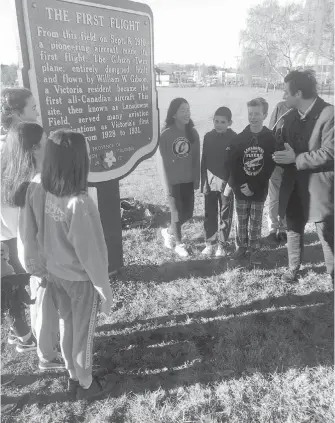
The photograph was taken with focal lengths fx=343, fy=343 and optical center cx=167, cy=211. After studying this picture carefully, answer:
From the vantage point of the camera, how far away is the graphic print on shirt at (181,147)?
3.75 metres

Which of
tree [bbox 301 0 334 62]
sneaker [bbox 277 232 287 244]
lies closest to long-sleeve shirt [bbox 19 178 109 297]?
sneaker [bbox 277 232 287 244]

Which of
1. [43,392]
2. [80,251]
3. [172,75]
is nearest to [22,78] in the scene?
[80,251]

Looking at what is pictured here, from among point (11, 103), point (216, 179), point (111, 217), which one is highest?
point (11, 103)

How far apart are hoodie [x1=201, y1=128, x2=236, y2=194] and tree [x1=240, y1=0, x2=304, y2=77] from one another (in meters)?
22.2

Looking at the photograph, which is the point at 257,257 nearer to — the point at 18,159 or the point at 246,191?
the point at 246,191

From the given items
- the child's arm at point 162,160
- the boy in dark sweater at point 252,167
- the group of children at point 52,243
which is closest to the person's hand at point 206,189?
the boy in dark sweater at point 252,167

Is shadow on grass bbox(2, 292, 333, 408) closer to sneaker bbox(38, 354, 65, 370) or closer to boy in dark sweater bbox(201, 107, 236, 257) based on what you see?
sneaker bbox(38, 354, 65, 370)

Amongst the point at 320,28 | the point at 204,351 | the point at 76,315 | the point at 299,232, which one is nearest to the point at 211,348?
the point at 204,351

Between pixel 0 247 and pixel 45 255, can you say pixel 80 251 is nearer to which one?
pixel 45 255

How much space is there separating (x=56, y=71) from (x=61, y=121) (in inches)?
14.7

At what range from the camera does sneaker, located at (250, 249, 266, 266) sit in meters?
3.82

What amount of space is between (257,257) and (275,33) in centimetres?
2566

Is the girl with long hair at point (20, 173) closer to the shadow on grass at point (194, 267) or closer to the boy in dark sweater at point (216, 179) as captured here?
the shadow on grass at point (194, 267)

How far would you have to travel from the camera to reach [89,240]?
6.11ft
